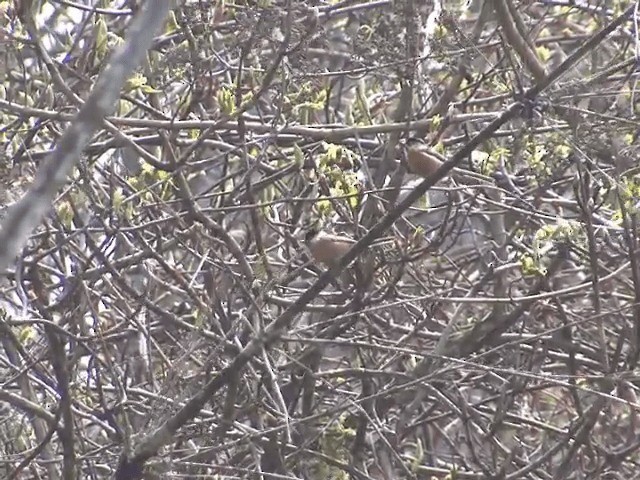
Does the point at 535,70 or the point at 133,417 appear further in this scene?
the point at 133,417

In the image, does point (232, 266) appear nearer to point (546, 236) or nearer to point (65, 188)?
point (65, 188)

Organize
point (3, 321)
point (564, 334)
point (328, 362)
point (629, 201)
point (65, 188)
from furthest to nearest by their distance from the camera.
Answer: point (328, 362), point (564, 334), point (65, 188), point (3, 321), point (629, 201)

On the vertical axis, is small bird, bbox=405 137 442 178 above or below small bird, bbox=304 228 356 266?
above

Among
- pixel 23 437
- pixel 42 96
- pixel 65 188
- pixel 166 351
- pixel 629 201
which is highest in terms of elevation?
pixel 42 96

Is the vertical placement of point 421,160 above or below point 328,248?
above

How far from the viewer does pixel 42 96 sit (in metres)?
4.40

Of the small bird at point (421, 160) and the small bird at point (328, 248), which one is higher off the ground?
the small bird at point (421, 160)

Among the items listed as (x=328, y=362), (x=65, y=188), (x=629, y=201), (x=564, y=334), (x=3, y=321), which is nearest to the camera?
(x=629, y=201)

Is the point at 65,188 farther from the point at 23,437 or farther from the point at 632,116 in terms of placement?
the point at 632,116

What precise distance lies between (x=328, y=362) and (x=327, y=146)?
1.63 metres

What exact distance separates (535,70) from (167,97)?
2259 millimetres

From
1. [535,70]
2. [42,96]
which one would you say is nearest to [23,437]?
[42,96]

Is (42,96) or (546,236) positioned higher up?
(42,96)

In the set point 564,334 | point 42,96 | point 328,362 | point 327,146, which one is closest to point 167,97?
point 42,96
